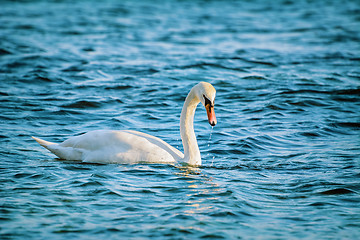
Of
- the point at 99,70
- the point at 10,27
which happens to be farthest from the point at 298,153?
the point at 10,27

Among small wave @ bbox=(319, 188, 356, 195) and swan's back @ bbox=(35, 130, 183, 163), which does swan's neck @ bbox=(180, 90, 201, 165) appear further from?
small wave @ bbox=(319, 188, 356, 195)

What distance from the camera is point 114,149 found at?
27.9 feet

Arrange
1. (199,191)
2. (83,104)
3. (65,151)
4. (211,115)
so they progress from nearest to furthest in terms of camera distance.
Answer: (199,191), (211,115), (65,151), (83,104)

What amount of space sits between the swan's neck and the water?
0.76ft

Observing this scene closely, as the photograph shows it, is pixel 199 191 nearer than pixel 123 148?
Yes

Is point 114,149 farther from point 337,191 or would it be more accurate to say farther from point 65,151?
point 337,191

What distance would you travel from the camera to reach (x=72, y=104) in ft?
41.3

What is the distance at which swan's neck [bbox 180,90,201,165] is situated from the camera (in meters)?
8.72

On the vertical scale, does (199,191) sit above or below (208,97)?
below

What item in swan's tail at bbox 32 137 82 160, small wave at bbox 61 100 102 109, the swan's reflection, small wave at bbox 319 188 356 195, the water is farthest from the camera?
small wave at bbox 61 100 102 109

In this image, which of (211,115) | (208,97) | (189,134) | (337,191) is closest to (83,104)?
(189,134)

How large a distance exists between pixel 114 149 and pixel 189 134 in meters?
1.27

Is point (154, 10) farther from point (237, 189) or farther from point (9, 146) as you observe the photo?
point (237, 189)

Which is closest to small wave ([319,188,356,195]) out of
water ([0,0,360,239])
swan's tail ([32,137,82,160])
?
water ([0,0,360,239])
